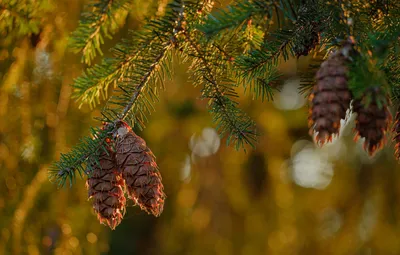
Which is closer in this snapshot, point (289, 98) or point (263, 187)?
point (263, 187)

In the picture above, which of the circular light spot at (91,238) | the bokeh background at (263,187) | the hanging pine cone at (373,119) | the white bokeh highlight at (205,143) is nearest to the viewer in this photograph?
the hanging pine cone at (373,119)

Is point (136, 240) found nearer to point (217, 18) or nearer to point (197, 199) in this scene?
point (197, 199)

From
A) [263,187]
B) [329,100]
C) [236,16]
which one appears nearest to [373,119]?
[329,100]

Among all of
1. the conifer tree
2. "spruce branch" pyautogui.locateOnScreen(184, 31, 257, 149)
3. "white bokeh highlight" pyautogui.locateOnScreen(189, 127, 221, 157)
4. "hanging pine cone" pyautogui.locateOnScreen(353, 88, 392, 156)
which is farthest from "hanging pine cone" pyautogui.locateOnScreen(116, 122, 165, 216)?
Answer: "white bokeh highlight" pyautogui.locateOnScreen(189, 127, 221, 157)

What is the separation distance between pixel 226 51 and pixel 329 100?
26cm

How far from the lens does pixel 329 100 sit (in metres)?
0.52

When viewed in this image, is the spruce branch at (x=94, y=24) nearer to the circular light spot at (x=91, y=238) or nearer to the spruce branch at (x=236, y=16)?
the spruce branch at (x=236, y=16)

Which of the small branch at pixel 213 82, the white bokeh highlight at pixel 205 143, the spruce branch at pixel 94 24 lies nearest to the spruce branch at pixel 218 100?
the small branch at pixel 213 82

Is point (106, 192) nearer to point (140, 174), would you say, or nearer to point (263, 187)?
point (140, 174)

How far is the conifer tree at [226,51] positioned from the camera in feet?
1.82

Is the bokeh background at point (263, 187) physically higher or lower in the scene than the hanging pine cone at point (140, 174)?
lower

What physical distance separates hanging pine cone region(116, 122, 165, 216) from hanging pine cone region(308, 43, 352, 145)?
21 cm

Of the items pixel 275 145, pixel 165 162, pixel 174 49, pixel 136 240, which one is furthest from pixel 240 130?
pixel 136 240

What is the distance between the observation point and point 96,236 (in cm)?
134
